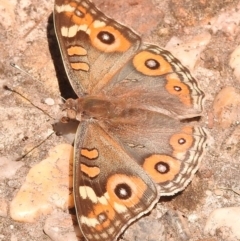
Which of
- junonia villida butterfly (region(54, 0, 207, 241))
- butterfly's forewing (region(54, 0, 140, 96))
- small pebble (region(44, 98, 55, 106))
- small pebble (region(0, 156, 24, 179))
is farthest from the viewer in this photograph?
small pebble (region(44, 98, 55, 106))

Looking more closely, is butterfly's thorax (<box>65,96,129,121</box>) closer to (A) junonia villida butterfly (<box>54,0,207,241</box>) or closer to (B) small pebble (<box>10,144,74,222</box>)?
(A) junonia villida butterfly (<box>54,0,207,241</box>)

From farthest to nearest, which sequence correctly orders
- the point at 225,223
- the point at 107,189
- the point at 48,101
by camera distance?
1. the point at 48,101
2. the point at 225,223
3. the point at 107,189

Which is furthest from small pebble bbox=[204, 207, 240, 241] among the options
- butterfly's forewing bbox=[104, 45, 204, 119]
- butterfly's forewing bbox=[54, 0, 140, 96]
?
butterfly's forewing bbox=[54, 0, 140, 96]

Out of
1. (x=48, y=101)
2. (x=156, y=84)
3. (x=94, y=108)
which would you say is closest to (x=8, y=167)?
(x=48, y=101)

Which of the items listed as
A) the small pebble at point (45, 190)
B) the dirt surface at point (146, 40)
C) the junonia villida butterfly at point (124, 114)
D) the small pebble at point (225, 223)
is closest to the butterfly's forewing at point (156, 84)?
the junonia villida butterfly at point (124, 114)

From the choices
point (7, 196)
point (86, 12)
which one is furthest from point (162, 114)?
point (7, 196)

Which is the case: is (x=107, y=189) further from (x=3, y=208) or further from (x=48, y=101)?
(x=48, y=101)

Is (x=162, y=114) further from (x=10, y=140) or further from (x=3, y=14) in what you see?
(x=3, y=14)
